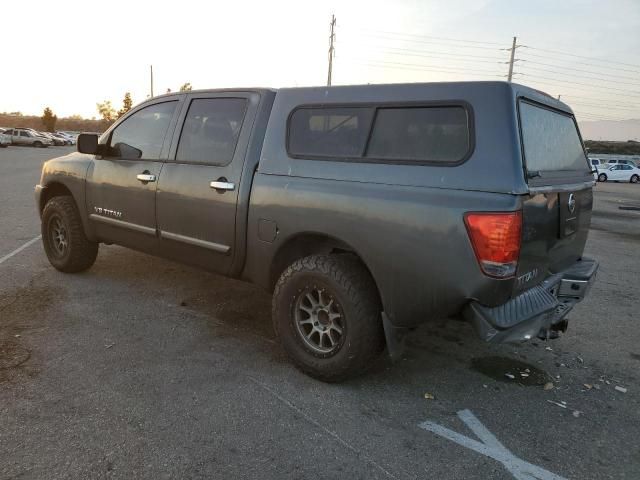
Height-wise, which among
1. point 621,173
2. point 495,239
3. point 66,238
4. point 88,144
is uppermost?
point 88,144

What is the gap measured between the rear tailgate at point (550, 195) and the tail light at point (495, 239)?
92 millimetres

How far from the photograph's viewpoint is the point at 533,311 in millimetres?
2980

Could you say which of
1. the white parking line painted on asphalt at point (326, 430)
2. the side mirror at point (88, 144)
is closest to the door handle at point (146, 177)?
the side mirror at point (88, 144)

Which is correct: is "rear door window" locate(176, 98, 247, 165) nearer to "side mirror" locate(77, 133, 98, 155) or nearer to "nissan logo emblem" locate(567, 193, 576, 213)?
"side mirror" locate(77, 133, 98, 155)

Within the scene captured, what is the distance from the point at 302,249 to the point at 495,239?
1451 mm

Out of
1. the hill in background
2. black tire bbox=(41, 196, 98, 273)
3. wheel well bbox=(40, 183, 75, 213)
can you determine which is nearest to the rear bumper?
black tire bbox=(41, 196, 98, 273)

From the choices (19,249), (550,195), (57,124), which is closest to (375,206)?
(550,195)

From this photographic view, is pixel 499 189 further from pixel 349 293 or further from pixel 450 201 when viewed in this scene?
pixel 349 293

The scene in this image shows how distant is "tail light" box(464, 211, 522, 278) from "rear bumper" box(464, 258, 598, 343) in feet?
0.83

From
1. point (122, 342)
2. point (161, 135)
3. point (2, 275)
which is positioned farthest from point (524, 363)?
point (2, 275)

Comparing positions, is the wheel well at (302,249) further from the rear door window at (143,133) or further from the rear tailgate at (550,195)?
the rear door window at (143,133)

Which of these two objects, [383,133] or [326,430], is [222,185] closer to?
[383,133]

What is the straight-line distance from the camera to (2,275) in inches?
211

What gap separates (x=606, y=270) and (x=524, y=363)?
13.3 ft
